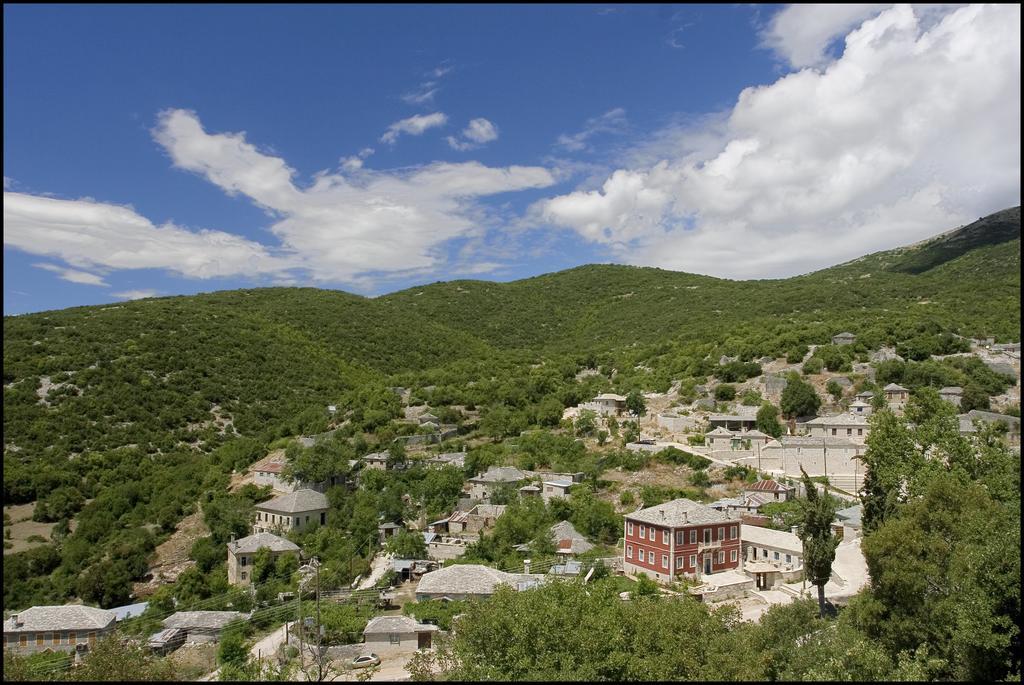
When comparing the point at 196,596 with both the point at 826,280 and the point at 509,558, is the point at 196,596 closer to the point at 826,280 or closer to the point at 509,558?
the point at 509,558

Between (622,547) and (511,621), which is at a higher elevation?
(511,621)

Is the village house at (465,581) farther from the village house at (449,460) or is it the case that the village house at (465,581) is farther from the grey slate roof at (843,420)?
the grey slate roof at (843,420)

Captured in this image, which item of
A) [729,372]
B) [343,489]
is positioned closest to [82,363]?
[343,489]

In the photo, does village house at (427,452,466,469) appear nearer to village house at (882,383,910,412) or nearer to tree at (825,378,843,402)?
tree at (825,378,843,402)

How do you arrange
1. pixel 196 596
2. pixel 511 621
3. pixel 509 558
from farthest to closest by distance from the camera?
pixel 196 596 < pixel 509 558 < pixel 511 621

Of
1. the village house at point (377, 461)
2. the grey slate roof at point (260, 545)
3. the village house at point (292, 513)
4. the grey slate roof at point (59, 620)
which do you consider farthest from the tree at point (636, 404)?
the grey slate roof at point (59, 620)

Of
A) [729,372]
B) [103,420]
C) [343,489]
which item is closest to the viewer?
[343,489]
